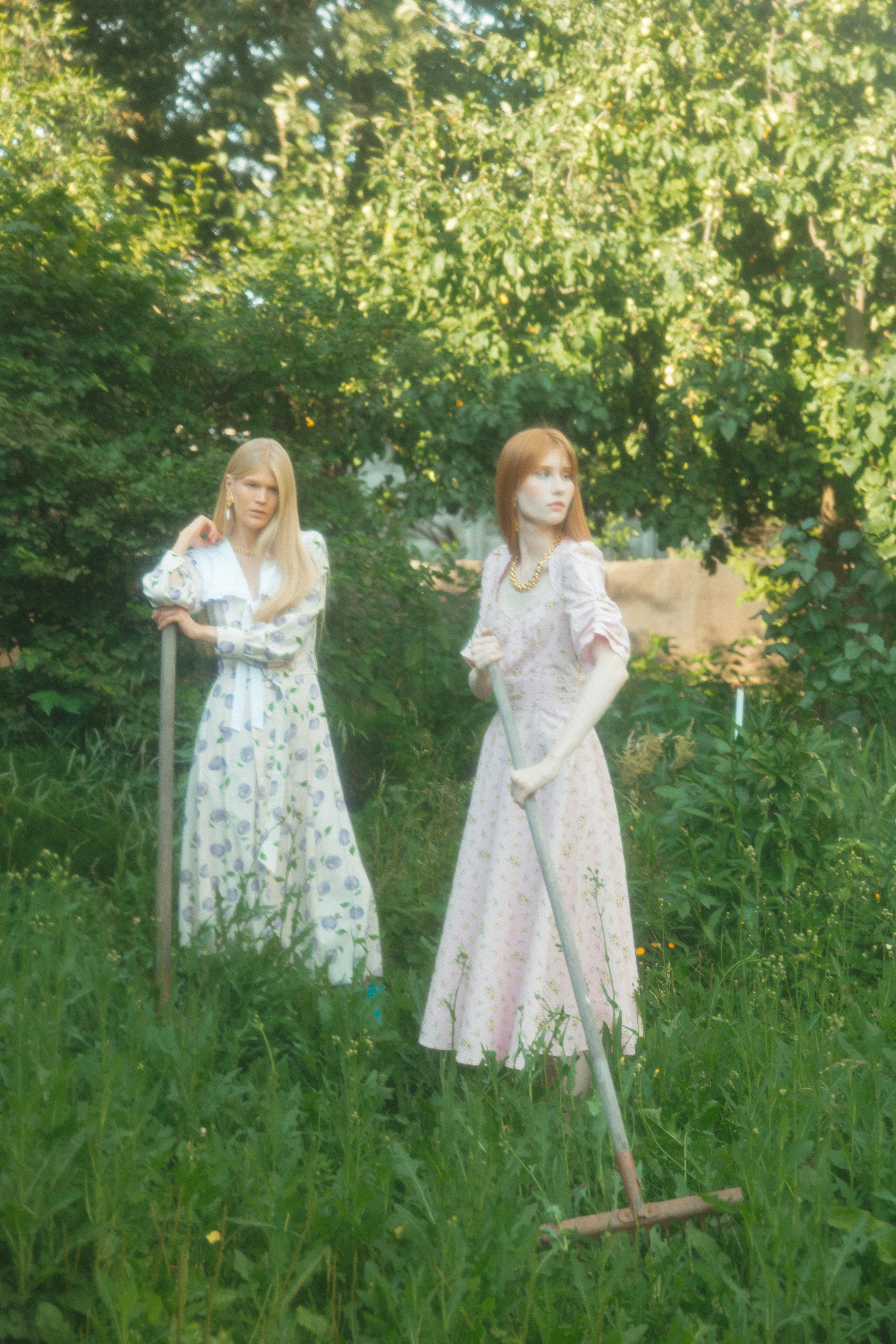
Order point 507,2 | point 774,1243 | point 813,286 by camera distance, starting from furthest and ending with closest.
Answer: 1. point 507,2
2. point 813,286
3. point 774,1243

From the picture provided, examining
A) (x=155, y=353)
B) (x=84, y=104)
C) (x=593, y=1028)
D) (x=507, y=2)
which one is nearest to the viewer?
(x=593, y=1028)

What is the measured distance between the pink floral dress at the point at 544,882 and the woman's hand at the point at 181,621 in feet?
2.93

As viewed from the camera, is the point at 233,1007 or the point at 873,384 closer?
the point at 233,1007

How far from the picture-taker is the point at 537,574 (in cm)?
286

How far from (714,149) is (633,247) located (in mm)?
771

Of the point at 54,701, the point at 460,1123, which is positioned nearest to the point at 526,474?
the point at 460,1123

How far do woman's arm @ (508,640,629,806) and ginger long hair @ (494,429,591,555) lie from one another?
38cm

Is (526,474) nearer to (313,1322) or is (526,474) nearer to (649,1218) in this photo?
(649,1218)

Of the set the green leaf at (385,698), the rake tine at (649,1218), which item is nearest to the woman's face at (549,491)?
the rake tine at (649,1218)

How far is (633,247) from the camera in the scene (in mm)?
6652

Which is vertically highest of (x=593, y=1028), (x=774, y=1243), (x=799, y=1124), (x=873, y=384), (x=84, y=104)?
(x=84, y=104)

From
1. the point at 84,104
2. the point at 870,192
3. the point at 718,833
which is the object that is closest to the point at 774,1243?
the point at 718,833

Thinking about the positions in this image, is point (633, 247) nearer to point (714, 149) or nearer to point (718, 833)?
point (714, 149)

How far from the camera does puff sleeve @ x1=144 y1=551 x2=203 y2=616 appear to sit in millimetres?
3314
